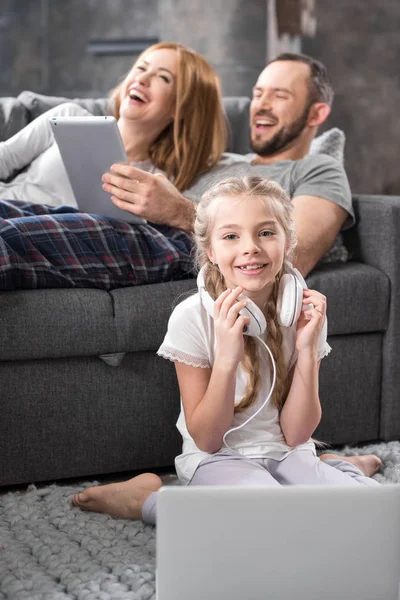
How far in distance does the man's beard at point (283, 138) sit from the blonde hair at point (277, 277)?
0.82 m

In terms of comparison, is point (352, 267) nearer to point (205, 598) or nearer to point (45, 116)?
point (45, 116)

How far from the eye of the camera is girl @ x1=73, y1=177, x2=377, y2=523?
55.1 inches

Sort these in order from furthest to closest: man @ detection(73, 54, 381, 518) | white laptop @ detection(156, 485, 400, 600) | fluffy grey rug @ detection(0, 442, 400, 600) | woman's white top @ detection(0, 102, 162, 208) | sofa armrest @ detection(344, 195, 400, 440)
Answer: woman's white top @ detection(0, 102, 162, 208), sofa armrest @ detection(344, 195, 400, 440), man @ detection(73, 54, 381, 518), fluffy grey rug @ detection(0, 442, 400, 600), white laptop @ detection(156, 485, 400, 600)

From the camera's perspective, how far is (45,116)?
2.18 m

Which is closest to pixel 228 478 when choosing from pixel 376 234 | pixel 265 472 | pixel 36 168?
pixel 265 472

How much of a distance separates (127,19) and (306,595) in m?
3.62

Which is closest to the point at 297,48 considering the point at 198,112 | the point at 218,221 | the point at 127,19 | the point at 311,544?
the point at 127,19

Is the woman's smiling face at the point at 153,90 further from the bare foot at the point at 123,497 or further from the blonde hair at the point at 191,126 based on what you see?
the bare foot at the point at 123,497

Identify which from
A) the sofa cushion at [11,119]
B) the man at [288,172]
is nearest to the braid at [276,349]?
the man at [288,172]

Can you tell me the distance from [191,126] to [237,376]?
92cm

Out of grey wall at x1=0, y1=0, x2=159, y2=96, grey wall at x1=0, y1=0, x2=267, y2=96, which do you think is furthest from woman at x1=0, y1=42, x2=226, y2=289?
grey wall at x1=0, y1=0, x2=159, y2=96

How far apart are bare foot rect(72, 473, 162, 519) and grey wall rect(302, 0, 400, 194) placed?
2742 mm

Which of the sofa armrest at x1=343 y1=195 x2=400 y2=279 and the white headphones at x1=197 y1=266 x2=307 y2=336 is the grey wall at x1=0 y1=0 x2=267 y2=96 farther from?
the white headphones at x1=197 y1=266 x2=307 y2=336

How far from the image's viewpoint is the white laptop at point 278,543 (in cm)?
98
